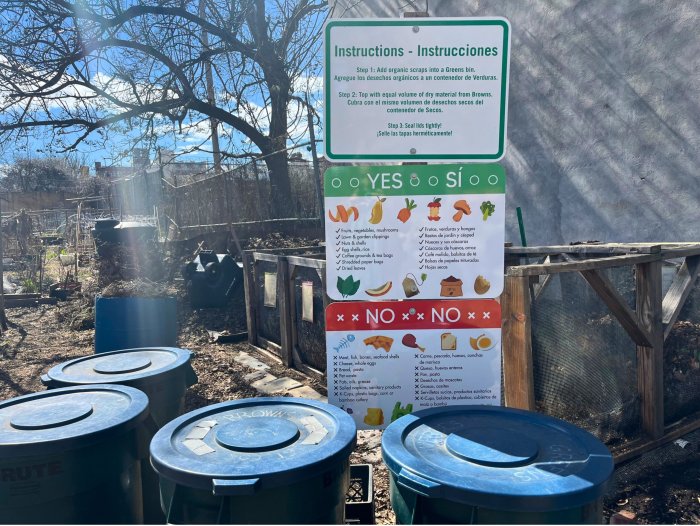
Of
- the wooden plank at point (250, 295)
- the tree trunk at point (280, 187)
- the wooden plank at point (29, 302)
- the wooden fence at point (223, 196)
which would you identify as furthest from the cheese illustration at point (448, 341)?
the wooden plank at point (29, 302)

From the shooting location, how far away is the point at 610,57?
636cm

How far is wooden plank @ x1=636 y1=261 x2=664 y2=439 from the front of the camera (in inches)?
156

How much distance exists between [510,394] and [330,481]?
149 centimetres

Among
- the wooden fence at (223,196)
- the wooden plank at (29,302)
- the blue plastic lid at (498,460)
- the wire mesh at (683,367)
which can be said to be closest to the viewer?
the blue plastic lid at (498,460)

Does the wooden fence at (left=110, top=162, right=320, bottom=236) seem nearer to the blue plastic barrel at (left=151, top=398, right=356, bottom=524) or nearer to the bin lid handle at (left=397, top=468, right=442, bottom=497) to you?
the blue plastic barrel at (left=151, top=398, right=356, bottom=524)

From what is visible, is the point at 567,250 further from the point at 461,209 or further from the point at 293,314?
the point at 293,314

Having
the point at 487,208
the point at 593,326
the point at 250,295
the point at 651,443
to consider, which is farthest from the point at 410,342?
the point at 250,295

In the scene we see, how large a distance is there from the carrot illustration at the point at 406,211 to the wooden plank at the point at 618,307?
1.59 m

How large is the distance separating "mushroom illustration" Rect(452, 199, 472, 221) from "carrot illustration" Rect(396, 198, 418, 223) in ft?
0.66

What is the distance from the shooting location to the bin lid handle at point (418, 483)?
1.56 metres

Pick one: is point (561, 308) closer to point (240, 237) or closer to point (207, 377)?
point (207, 377)

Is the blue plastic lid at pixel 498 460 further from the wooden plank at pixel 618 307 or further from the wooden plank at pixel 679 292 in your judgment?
the wooden plank at pixel 679 292

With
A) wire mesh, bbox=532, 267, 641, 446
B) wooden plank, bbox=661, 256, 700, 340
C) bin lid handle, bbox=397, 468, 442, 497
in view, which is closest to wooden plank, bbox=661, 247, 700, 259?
wooden plank, bbox=661, 256, 700, 340

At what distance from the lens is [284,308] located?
251 inches
